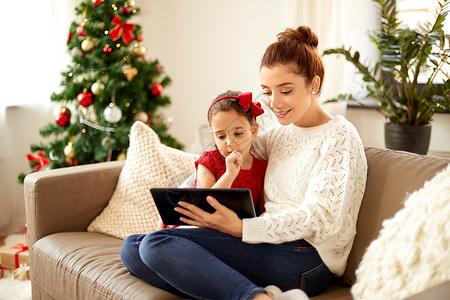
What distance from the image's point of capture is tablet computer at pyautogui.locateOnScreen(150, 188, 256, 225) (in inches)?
55.7

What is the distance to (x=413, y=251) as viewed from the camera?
1.15 meters

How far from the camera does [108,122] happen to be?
276 centimetres

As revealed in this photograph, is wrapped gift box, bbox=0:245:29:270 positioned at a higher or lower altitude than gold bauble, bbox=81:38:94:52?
lower

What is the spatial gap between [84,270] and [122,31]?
1414 millimetres

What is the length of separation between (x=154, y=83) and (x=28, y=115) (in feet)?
2.95

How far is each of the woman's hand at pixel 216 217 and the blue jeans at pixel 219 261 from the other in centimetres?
2

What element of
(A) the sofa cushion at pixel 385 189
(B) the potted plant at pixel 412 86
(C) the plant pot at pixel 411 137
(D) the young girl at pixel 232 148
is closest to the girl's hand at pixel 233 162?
(D) the young girl at pixel 232 148

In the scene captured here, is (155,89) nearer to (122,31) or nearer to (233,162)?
(122,31)

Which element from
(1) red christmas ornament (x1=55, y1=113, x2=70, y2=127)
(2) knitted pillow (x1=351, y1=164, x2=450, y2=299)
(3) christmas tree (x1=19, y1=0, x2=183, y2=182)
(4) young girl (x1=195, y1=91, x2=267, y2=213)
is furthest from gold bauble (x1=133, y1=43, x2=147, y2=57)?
(2) knitted pillow (x1=351, y1=164, x2=450, y2=299)

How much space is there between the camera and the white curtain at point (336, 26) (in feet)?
9.89

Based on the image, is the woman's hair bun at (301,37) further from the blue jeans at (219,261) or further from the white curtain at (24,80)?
the white curtain at (24,80)

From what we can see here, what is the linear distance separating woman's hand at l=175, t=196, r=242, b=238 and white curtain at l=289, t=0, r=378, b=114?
172 centimetres

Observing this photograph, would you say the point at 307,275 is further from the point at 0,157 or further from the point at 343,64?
the point at 0,157

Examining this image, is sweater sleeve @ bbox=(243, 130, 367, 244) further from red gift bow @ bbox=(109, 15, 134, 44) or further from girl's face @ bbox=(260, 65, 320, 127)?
red gift bow @ bbox=(109, 15, 134, 44)
